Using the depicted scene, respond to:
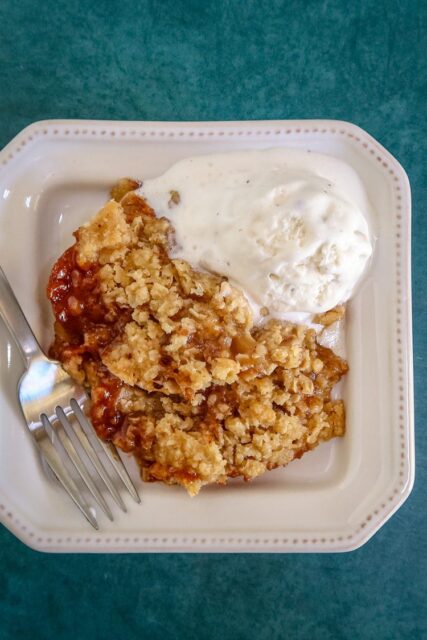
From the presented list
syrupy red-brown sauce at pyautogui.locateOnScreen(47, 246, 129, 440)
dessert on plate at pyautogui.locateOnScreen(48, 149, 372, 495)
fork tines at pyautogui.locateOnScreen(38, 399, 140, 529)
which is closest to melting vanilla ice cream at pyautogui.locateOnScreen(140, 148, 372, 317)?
dessert on plate at pyautogui.locateOnScreen(48, 149, 372, 495)

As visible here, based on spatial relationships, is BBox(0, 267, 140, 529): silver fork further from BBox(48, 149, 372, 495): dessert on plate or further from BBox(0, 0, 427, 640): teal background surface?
BBox(0, 0, 427, 640): teal background surface

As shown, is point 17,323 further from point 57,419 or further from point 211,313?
point 211,313

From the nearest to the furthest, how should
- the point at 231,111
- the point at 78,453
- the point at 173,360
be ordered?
the point at 173,360 < the point at 78,453 < the point at 231,111

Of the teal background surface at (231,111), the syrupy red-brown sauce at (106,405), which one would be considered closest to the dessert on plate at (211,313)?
the syrupy red-brown sauce at (106,405)

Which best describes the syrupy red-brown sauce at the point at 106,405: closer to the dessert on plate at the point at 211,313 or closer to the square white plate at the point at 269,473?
the dessert on plate at the point at 211,313

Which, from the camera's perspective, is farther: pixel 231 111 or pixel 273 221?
pixel 231 111

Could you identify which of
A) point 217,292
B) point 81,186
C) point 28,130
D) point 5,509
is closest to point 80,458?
point 5,509

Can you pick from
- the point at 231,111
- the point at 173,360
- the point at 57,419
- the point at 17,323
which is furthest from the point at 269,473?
the point at 231,111
